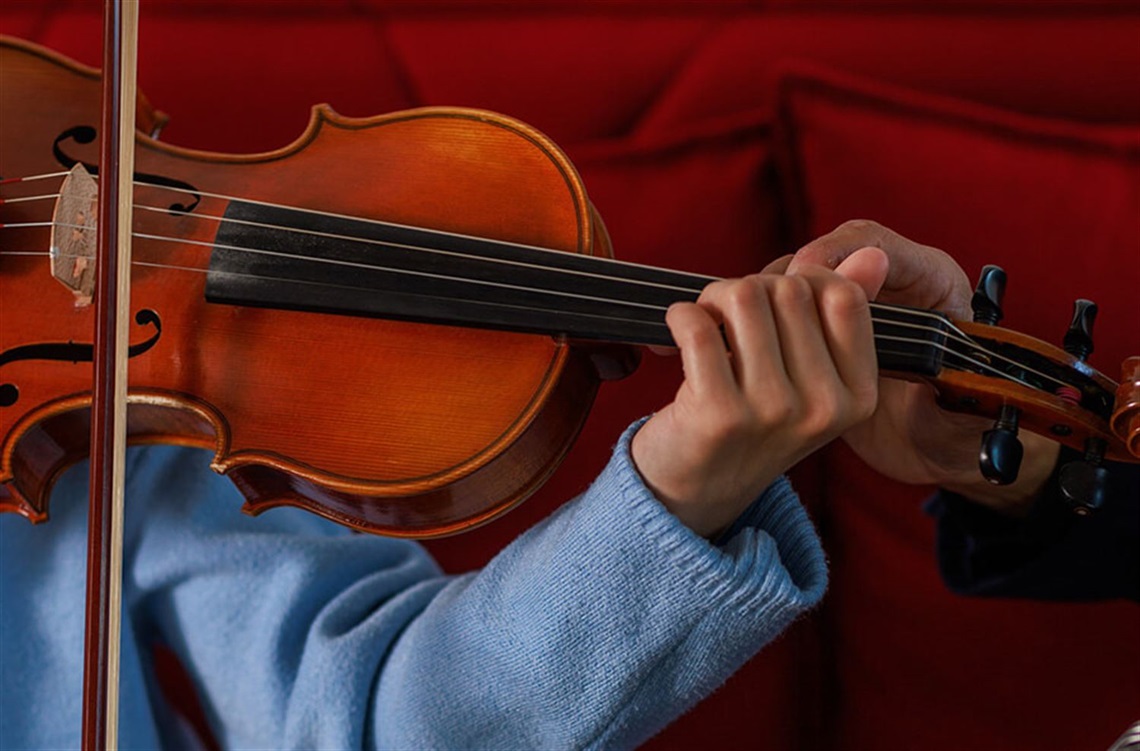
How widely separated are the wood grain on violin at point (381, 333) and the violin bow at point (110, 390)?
0.14ft

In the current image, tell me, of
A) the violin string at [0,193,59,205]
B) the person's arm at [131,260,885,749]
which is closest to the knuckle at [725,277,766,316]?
the person's arm at [131,260,885,749]

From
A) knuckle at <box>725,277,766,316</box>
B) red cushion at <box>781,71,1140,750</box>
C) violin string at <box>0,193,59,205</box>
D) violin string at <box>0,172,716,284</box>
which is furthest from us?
red cushion at <box>781,71,1140,750</box>

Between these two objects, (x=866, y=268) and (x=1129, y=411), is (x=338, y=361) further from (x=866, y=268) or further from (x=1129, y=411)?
(x=1129, y=411)

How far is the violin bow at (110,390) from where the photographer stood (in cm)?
56

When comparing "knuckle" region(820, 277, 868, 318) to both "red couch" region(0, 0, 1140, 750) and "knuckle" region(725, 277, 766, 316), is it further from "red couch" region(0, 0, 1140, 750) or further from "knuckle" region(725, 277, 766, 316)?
"red couch" region(0, 0, 1140, 750)

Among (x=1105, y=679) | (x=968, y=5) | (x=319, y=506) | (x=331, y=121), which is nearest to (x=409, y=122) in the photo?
(x=331, y=121)

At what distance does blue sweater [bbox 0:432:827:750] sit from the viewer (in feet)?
1.84

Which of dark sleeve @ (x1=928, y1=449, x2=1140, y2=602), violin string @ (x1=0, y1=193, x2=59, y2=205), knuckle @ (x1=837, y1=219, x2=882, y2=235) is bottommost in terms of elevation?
dark sleeve @ (x1=928, y1=449, x2=1140, y2=602)

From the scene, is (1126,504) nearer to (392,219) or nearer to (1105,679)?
(1105,679)

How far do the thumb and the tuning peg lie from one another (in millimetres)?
116

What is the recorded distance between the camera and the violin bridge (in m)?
0.66

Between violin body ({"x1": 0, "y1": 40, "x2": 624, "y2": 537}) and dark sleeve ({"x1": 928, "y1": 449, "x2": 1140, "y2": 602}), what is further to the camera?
dark sleeve ({"x1": 928, "y1": 449, "x2": 1140, "y2": 602})

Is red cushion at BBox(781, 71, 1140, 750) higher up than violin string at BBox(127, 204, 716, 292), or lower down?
lower down

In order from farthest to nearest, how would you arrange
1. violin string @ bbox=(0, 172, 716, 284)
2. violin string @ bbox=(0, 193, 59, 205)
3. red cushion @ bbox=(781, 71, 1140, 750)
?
red cushion @ bbox=(781, 71, 1140, 750), violin string @ bbox=(0, 193, 59, 205), violin string @ bbox=(0, 172, 716, 284)
